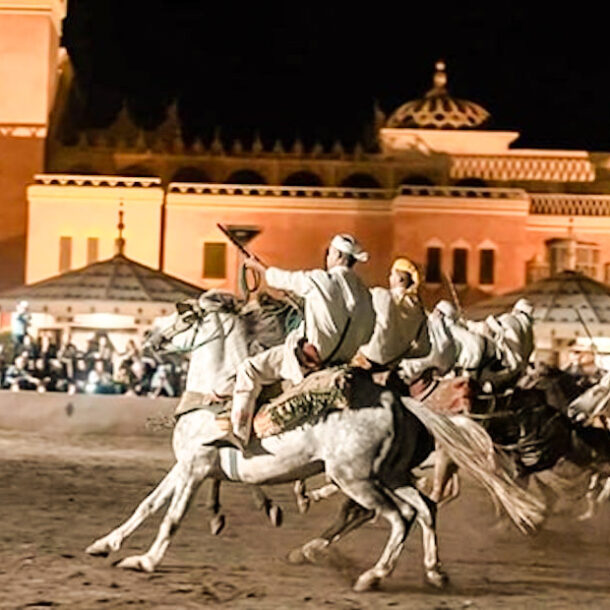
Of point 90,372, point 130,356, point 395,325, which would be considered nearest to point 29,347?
point 90,372

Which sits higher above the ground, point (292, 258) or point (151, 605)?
point (292, 258)

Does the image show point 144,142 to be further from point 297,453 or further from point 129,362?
point 297,453

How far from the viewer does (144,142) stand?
51062 millimetres

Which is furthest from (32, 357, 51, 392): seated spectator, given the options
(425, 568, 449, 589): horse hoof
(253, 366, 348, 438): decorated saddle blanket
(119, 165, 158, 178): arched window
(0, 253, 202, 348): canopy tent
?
(119, 165, 158, 178): arched window

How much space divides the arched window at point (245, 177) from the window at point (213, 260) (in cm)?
434

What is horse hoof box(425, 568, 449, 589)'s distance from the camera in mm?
9469

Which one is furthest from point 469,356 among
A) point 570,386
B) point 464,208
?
point 464,208

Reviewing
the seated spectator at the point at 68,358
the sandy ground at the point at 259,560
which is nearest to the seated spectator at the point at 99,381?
the seated spectator at the point at 68,358

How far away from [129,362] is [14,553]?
59.9ft

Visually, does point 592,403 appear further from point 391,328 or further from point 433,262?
point 433,262

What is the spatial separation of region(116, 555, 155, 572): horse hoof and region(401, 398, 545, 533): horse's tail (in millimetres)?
1947

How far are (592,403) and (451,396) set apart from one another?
254 centimetres

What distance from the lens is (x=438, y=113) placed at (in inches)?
2111

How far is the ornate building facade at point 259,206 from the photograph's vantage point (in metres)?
45.2
